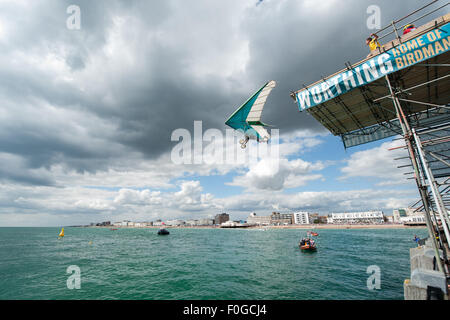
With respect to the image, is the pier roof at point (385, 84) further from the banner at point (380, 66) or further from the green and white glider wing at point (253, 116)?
the green and white glider wing at point (253, 116)

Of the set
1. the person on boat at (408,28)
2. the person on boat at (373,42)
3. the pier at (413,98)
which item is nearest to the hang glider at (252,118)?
the pier at (413,98)

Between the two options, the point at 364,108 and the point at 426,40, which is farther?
the point at 364,108

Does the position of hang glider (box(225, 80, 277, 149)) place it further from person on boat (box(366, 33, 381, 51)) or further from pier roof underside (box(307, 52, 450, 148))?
person on boat (box(366, 33, 381, 51))
